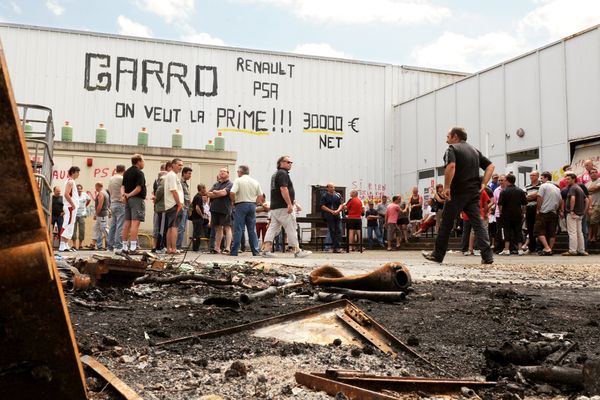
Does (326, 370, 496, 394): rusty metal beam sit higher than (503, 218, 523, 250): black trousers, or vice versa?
(503, 218, 523, 250): black trousers

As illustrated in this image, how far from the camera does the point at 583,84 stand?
15305 mm

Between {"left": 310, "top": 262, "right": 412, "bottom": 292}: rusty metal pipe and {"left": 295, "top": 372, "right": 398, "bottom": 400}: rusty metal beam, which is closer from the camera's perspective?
{"left": 295, "top": 372, "right": 398, "bottom": 400}: rusty metal beam

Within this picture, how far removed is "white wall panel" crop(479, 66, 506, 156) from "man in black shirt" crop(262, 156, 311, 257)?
10256 millimetres

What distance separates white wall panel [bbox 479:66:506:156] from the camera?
18.5 metres

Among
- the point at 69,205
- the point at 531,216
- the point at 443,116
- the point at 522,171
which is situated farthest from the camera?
the point at 443,116

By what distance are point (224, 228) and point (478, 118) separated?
36.0 ft

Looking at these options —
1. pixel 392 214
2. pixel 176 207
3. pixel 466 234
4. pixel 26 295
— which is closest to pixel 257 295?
pixel 26 295

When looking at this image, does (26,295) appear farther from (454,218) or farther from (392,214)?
(392,214)

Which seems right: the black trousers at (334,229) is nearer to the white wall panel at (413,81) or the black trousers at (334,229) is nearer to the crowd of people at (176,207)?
the crowd of people at (176,207)

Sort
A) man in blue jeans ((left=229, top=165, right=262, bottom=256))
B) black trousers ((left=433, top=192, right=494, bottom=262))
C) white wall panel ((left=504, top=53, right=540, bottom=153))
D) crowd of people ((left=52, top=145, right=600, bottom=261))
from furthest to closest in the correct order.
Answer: white wall panel ((left=504, top=53, right=540, bottom=153)), man in blue jeans ((left=229, top=165, right=262, bottom=256)), crowd of people ((left=52, top=145, right=600, bottom=261)), black trousers ((left=433, top=192, right=494, bottom=262))

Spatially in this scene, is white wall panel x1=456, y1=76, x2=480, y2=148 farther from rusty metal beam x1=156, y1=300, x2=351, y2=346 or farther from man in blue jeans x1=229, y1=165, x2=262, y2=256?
rusty metal beam x1=156, y1=300, x2=351, y2=346

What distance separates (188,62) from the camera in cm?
2219

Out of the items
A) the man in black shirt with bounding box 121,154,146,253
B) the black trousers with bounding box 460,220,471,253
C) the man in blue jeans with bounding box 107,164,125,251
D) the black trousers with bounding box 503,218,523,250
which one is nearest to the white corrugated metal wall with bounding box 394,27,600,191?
the black trousers with bounding box 503,218,523,250

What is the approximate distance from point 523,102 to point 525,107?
0.19 m
